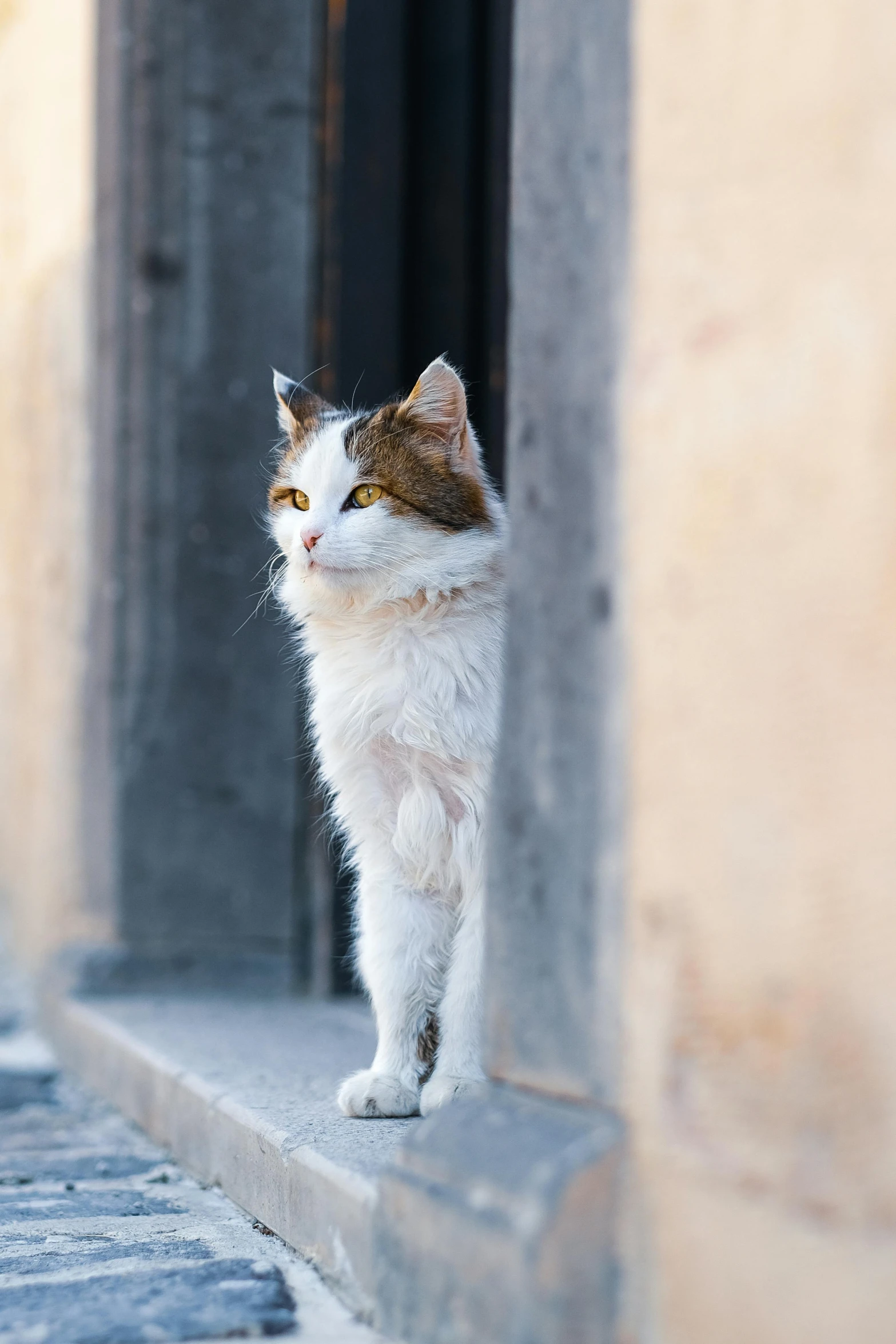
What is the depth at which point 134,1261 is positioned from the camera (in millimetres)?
2012

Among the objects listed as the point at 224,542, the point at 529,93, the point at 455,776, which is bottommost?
the point at 455,776

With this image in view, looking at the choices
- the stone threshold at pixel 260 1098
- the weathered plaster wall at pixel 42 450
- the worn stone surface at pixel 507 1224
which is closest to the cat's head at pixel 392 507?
the stone threshold at pixel 260 1098

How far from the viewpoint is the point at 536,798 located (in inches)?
62.0

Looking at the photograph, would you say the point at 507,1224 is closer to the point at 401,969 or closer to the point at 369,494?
the point at 401,969

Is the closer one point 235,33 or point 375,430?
point 375,430

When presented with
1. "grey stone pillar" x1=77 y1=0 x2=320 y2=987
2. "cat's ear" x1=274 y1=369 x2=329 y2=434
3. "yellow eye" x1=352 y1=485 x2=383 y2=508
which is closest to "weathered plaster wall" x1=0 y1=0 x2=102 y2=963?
"grey stone pillar" x1=77 y1=0 x2=320 y2=987

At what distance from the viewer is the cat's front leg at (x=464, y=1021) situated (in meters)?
2.18

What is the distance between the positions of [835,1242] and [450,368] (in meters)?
1.64

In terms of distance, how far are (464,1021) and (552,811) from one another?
0.78 meters

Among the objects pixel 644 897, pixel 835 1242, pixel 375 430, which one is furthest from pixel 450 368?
pixel 835 1242

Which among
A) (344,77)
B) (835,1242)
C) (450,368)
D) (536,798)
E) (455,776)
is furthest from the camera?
(344,77)

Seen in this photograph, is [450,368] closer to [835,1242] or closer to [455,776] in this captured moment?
[455,776]

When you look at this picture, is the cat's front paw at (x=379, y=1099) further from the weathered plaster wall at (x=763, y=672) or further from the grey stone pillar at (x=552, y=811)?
the weathered plaster wall at (x=763, y=672)

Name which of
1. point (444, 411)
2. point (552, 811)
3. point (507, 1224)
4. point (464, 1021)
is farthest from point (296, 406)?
point (507, 1224)
